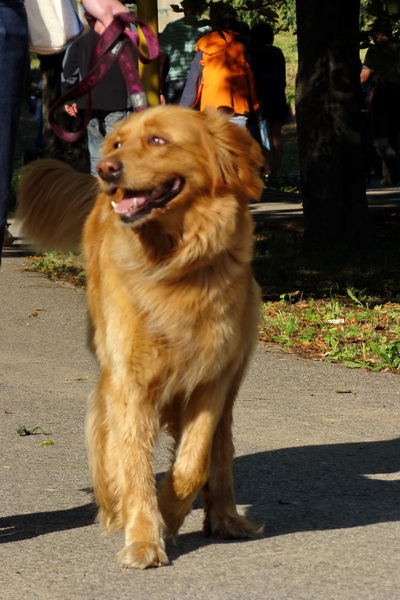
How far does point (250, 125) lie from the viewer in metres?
12.7

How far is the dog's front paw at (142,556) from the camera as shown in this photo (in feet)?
11.8

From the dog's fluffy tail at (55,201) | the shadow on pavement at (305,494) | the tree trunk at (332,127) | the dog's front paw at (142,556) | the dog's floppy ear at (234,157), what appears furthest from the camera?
the tree trunk at (332,127)

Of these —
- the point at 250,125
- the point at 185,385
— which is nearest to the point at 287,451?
the point at 185,385

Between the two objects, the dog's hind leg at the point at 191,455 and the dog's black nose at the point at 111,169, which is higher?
the dog's black nose at the point at 111,169

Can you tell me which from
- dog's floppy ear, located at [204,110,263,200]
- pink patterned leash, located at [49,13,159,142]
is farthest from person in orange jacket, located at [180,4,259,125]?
dog's floppy ear, located at [204,110,263,200]

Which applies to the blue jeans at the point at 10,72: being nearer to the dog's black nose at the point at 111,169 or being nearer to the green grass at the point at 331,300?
the dog's black nose at the point at 111,169

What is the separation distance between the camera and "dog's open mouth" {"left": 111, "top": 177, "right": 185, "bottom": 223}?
3.62 m

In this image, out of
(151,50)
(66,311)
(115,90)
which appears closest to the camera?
(151,50)

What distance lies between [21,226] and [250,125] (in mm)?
8074

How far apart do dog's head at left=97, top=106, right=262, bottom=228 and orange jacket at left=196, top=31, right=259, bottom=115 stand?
24.6 feet

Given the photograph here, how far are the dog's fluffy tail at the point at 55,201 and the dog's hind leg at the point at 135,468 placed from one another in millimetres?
1127

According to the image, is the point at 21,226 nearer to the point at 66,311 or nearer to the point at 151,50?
the point at 151,50

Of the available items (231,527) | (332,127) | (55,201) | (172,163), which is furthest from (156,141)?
(332,127)

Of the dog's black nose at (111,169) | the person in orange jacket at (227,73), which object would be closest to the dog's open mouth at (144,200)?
the dog's black nose at (111,169)
